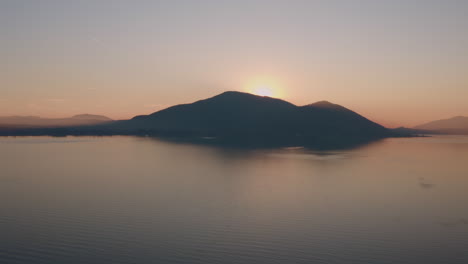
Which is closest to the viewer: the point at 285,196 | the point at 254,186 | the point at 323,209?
the point at 323,209

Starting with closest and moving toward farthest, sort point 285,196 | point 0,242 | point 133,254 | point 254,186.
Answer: point 133,254 → point 0,242 → point 285,196 → point 254,186

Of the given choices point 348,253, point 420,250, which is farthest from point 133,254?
point 420,250

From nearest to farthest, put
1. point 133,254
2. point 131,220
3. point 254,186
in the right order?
point 133,254 → point 131,220 → point 254,186

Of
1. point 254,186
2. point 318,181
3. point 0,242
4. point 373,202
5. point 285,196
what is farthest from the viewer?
point 318,181

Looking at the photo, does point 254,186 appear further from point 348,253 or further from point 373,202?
point 348,253

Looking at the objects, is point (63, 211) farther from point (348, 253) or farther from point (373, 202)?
point (373, 202)

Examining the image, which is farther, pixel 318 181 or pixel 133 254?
pixel 318 181

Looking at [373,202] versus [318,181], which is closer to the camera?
[373,202]

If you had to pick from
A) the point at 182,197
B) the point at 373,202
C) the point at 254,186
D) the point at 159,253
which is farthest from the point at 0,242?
the point at 373,202

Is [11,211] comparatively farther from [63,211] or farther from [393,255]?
[393,255]
